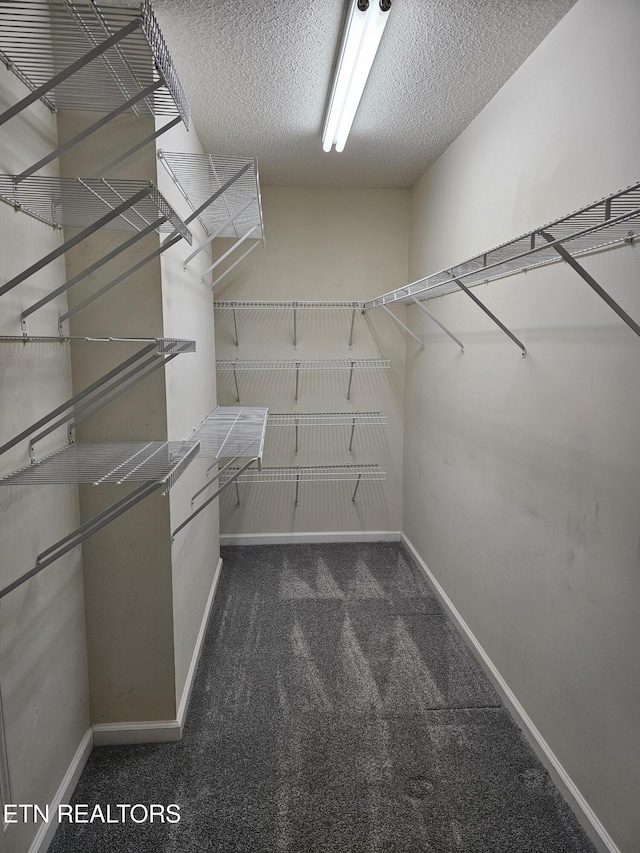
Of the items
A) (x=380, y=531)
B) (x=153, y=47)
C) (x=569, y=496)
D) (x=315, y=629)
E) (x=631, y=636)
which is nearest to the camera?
(x=153, y=47)

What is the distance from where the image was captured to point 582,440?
5.52 ft

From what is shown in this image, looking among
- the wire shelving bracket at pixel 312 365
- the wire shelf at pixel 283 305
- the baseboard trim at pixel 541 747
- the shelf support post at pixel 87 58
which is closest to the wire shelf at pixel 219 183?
the shelf support post at pixel 87 58

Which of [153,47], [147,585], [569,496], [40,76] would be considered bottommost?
[147,585]

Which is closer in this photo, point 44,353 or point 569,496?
point 44,353

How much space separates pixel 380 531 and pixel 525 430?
2127mm

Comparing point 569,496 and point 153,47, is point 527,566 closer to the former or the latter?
point 569,496

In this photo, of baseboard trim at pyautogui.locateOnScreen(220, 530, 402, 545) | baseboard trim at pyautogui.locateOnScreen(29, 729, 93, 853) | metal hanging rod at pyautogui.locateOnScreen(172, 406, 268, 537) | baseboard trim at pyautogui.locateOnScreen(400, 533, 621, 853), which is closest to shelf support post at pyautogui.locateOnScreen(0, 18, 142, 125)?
metal hanging rod at pyautogui.locateOnScreen(172, 406, 268, 537)

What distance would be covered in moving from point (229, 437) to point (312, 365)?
1.60 m

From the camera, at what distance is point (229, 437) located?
2.33 metres

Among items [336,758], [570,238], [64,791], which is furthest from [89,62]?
[336,758]

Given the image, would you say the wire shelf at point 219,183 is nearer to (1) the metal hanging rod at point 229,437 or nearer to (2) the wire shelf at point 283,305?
(1) the metal hanging rod at point 229,437

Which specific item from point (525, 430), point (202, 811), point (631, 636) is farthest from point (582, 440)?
point (202, 811)

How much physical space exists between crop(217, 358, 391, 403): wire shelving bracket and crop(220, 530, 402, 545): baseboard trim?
99cm

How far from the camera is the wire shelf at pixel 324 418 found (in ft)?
12.6
